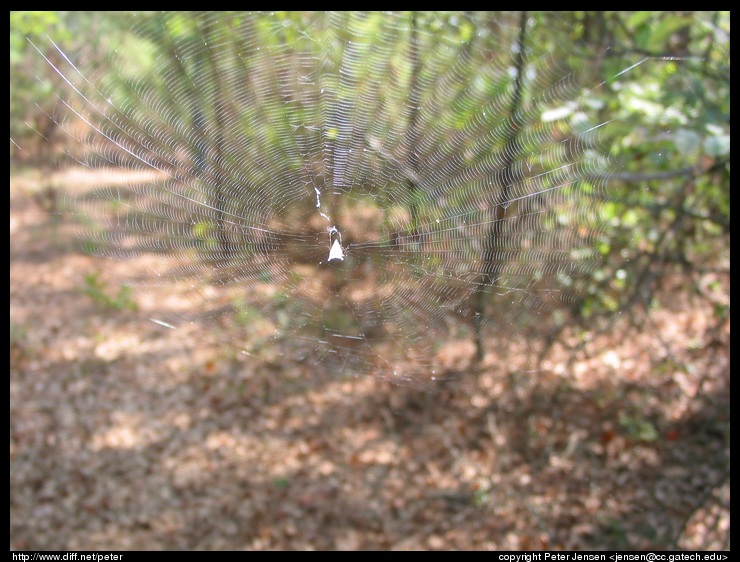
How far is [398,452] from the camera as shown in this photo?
344 cm

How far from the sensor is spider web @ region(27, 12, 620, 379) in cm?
96

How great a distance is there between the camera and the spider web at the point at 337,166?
37.9 inches

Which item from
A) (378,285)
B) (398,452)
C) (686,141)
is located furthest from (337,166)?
(398,452)

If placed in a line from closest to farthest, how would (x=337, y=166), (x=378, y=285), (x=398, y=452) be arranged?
(x=337, y=166) → (x=378, y=285) → (x=398, y=452)

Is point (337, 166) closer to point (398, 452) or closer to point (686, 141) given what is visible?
point (686, 141)

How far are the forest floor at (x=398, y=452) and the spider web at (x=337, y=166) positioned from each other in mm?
1239

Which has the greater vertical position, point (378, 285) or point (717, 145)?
point (717, 145)

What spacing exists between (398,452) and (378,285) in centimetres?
228

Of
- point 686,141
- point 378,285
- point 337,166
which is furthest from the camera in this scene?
point 686,141

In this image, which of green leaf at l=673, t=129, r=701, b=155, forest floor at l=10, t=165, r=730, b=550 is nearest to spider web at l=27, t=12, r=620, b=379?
green leaf at l=673, t=129, r=701, b=155

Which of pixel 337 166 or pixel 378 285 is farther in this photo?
pixel 378 285

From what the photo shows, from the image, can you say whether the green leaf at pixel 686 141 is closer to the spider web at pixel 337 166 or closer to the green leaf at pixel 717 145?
the green leaf at pixel 717 145

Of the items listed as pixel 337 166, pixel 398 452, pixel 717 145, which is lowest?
pixel 398 452
